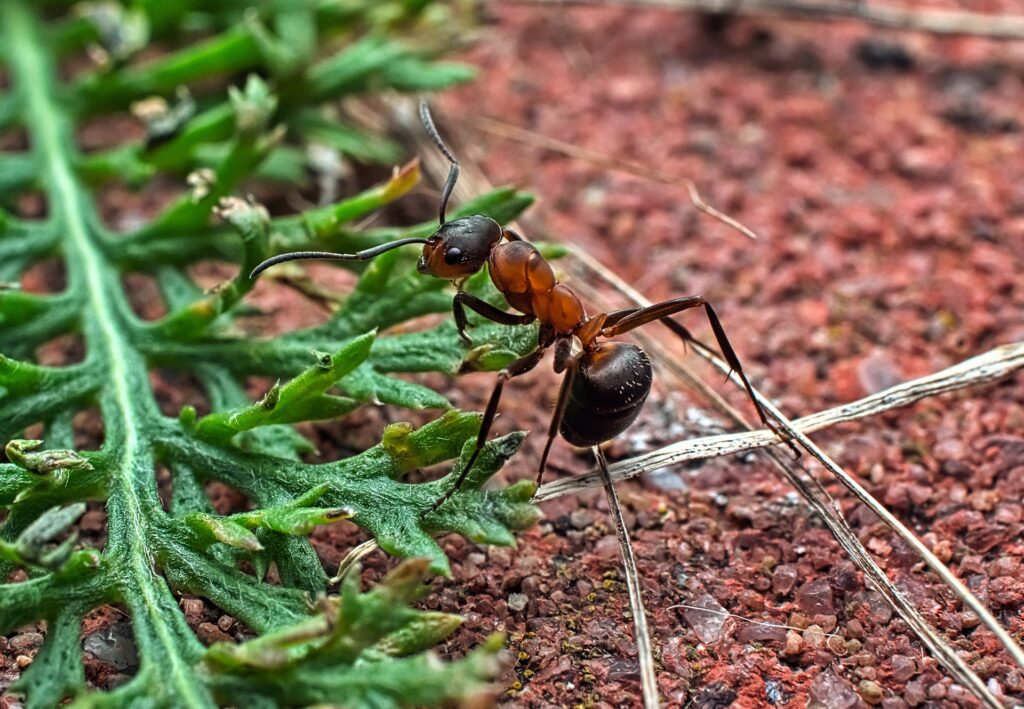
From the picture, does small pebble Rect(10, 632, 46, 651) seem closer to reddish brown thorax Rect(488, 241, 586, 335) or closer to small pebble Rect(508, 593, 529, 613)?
small pebble Rect(508, 593, 529, 613)

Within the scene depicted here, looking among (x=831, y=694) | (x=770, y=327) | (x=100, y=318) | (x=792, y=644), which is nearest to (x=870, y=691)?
(x=831, y=694)

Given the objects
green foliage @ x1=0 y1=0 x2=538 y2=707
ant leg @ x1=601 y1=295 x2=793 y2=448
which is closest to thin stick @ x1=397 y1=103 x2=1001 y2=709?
ant leg @ x1=601 y1=295 x2=793 y2=448

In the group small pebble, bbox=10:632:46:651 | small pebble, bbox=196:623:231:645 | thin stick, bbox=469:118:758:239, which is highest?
thin stick, bbox=469:118:758:239

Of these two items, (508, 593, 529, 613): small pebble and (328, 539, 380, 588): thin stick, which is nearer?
(328, 539, 380, 588): thin stick

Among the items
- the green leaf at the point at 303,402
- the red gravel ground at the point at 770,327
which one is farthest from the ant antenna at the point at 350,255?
the red gravel ground at the point at 770,327

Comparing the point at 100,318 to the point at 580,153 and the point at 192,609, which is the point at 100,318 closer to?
the point at 192,609

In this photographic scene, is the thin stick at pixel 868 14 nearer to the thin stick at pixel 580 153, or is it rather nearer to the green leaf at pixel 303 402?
the thin stick at pixel 580 153

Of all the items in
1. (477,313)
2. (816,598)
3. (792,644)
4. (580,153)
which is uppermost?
(580,153)

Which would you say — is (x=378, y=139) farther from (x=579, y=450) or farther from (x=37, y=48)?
(x=579, y=450)
